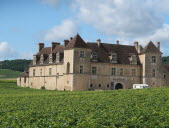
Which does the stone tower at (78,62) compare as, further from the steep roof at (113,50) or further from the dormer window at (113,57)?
the dormer window at (113,57)

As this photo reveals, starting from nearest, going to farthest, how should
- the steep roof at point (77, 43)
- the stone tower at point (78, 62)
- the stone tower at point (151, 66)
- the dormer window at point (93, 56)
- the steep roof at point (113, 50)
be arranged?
1. the stone tower at point (78, 62)
2. the steep roof at point (77, 43)
3. the dormer window at point (93, 56)
4. the steep roof at point (113, 50)
5. the stone tower at point (151, 66)

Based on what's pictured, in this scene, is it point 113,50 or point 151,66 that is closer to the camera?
point 151,66

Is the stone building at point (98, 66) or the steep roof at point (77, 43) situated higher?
the steep roof at point (77, 43)

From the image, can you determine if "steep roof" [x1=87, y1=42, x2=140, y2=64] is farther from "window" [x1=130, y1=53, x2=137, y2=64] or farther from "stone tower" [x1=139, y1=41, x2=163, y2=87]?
"stone tower" [x1=139, y1=41, x2=163, y2=87]

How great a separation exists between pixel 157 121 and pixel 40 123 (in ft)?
21.1

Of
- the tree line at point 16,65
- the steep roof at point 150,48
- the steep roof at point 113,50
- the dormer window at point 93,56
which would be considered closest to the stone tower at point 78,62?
the dormer window at point 93,56

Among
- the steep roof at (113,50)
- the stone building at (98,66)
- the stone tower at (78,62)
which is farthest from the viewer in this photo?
the steep roof at (113,50)

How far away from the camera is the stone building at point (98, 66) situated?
57938 millimetres

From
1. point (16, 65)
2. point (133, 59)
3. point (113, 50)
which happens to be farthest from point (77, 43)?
point (16, 65)

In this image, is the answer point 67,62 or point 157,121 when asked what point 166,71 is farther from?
point 157,121

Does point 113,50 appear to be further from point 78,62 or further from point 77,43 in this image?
point 78,62

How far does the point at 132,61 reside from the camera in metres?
64.0

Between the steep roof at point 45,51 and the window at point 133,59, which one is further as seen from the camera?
the steep roof at point 45,51

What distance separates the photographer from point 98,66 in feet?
199
